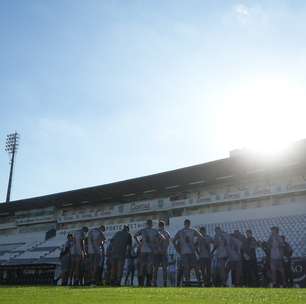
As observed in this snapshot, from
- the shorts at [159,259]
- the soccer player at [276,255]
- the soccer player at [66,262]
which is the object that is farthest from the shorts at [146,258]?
the soccer player at [276,255]

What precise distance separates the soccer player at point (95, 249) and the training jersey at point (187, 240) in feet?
7.91

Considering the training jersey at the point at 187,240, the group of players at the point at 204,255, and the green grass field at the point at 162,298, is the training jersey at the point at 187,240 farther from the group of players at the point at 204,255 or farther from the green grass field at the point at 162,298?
the green grass field at the point at 162,298

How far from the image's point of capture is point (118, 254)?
1313 centimetres

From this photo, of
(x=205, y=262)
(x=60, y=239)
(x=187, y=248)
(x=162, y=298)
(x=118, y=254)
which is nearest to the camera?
(x=162, y=298)

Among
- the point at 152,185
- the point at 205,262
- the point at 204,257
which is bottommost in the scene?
the point at 205,262

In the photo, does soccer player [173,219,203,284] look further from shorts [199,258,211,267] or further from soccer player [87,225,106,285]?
soccer player [87,225,106,285]

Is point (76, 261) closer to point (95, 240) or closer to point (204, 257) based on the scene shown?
point (95, 240)

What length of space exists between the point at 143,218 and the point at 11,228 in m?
14.0

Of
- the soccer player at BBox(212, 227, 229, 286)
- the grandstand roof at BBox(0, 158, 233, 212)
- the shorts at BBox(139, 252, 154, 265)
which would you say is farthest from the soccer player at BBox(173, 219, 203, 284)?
the grandstand roof at BBox(0, 158, 233, 212)

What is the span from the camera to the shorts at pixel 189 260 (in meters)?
12.6

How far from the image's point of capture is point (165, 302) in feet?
19.0

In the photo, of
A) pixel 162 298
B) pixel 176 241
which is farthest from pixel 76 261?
pixel 162 298

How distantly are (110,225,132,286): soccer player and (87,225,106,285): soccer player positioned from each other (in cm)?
75

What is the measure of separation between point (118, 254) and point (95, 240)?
3.61 feet
